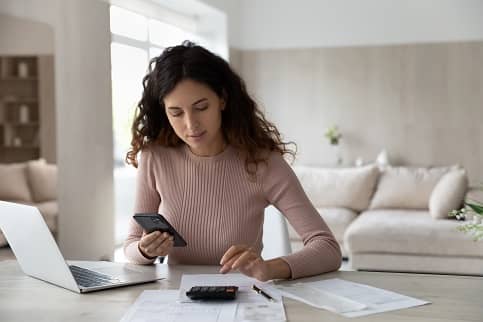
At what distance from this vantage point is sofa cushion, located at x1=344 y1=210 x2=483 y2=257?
16.2ft

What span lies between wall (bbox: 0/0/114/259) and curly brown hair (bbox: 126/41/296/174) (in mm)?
1883

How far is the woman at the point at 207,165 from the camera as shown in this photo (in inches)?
86.2

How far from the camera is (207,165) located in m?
2.32

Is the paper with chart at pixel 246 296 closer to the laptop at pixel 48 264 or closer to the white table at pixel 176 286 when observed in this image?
the white table at pixel 176 286

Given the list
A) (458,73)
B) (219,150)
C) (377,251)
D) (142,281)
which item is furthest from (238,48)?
(142,281)

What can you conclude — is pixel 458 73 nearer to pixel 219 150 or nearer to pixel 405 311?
pixel 219 150

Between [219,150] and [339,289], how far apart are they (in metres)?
0.76

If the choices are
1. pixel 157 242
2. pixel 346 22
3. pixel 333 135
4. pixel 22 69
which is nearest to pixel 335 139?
pixel 333 135

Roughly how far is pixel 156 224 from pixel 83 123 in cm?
273

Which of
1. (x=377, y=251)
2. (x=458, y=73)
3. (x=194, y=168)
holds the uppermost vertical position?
(x=458, y=73)

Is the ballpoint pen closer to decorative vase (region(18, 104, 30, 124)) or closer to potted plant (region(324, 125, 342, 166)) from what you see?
decorative vase (region(18, 104, 30, 124))

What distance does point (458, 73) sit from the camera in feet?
22.4

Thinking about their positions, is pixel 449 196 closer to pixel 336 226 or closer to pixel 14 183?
pixel 336 226

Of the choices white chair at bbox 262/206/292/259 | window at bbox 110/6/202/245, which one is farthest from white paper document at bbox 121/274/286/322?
window at bbox 110/6/202/245
